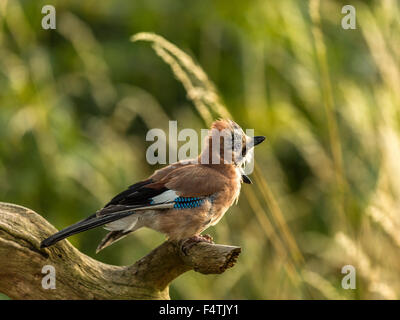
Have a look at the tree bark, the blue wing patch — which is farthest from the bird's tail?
the blue wing patch

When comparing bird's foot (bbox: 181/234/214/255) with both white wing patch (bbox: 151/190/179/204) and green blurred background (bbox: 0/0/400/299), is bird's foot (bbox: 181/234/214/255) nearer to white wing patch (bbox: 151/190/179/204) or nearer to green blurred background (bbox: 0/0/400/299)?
white wing patch (bbox: 151/190/179/204)

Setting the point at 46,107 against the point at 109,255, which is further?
the point at 109,255

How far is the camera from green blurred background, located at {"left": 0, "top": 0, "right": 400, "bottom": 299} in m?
3.80

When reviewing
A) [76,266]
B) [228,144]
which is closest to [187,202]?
[228,144]

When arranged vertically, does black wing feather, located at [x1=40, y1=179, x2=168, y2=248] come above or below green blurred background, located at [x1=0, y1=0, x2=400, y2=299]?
below

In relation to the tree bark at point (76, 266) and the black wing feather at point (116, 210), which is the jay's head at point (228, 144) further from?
the tree bark at point (76, 266)

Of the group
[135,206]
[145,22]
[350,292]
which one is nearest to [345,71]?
[145,22]

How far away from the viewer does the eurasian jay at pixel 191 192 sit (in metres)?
3.06

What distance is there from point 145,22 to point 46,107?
1718 millimetres

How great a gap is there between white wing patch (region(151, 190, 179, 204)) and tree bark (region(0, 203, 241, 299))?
0.62 ft

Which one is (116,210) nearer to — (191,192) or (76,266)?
(76,266)
